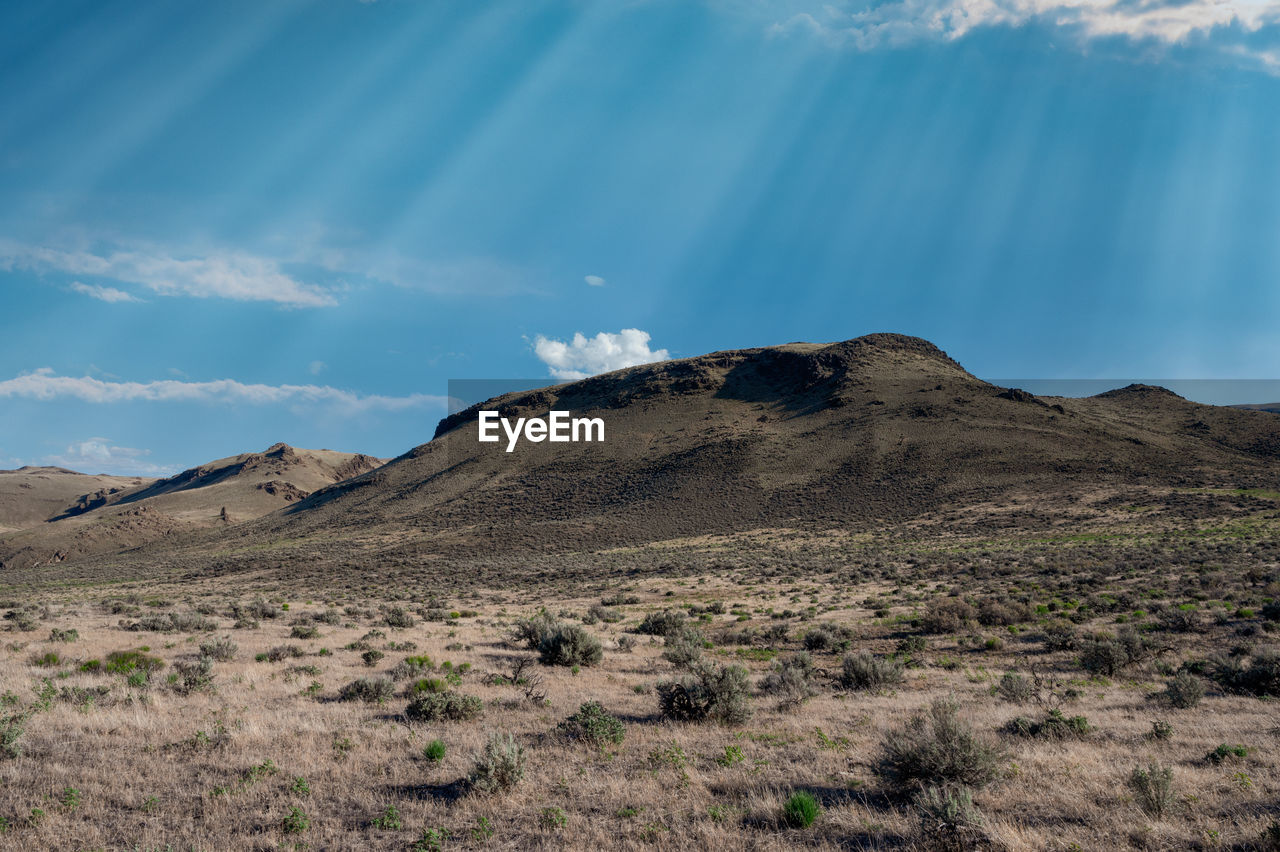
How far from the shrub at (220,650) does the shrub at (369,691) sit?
224 inches

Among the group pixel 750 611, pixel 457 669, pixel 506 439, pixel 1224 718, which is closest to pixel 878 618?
pixel 750 611

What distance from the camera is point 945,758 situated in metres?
6.20

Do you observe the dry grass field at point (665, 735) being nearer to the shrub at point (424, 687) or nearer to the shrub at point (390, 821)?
the shrub at point (390, 821)

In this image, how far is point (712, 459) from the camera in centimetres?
8756

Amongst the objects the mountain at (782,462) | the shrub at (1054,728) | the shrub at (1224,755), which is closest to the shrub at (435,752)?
the shrub at (1054,728)

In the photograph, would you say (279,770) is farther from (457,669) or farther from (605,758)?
(457,669)

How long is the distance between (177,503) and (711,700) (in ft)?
555

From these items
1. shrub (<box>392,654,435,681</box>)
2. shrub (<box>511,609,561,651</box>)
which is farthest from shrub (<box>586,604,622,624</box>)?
shrub (<box>392,654,435,681</box>)

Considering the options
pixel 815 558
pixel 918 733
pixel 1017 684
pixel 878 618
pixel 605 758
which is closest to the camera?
pixel 918 733

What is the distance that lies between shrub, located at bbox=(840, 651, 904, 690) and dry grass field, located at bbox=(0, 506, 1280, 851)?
68mm

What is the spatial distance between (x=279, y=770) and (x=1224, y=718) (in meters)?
13.8

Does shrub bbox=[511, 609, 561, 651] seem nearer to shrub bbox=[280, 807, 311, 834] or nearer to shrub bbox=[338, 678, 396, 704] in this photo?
shrub bbox=[338, 678, 396, 704]

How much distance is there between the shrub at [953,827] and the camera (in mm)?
4887

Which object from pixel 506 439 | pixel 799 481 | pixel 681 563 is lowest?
pixel 681 563
